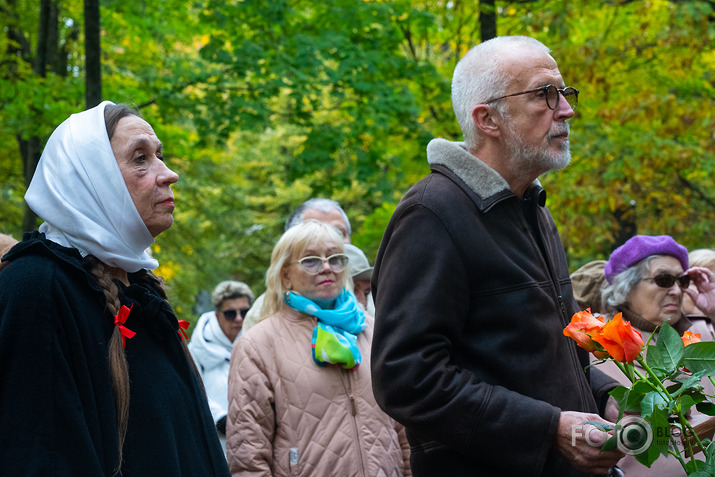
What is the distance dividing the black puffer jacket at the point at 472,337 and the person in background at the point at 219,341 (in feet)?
10.5

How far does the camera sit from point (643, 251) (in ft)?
15.7

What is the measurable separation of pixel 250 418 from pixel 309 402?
31 centimetres

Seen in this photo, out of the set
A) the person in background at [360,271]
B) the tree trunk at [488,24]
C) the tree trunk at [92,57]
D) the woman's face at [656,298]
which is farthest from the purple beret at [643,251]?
the tree trunk at [92,57]

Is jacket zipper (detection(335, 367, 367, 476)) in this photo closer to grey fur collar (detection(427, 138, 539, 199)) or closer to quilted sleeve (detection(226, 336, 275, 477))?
quilted sleeve (detection(226, 336, 275, 477))

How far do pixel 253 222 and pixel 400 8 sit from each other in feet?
41.3

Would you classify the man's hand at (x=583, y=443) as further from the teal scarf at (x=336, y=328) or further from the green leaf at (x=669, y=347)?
the teal scarf at (x=336, y=328)

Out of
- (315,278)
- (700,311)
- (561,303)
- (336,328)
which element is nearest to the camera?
(561,303)

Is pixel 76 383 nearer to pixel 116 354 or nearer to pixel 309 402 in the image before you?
pixel 116 354

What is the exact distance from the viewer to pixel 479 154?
285cm

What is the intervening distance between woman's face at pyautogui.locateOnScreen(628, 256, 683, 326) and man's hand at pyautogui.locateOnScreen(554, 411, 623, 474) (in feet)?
8.18

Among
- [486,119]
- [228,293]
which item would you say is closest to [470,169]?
[486,119]

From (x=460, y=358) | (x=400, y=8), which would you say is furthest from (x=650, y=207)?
(x=460, y=358)

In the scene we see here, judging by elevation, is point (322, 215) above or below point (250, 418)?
above

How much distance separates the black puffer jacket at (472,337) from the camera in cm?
234
